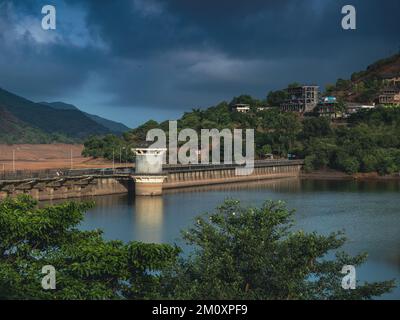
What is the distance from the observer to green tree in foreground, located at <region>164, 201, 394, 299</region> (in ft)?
69.7

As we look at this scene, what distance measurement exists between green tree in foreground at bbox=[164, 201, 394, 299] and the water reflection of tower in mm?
22962

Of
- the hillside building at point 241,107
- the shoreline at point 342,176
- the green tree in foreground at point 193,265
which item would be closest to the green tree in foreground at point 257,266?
the green tree in foreground at point 193,265

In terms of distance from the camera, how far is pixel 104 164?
435 feet

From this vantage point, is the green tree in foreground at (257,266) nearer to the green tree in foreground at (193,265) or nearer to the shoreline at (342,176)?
the green tree in foreground at (193,265)

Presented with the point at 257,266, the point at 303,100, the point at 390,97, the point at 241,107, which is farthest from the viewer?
the point at 241,107

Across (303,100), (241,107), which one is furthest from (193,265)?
(241,107)

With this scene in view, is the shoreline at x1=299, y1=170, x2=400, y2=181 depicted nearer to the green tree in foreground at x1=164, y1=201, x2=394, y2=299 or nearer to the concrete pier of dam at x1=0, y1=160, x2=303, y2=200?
the concrete pier of dam at x1=0, y1=160, x2=303, y2=200

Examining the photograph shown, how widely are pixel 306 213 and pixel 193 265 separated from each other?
44.4 meters

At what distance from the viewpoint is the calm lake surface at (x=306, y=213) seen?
4538 cm

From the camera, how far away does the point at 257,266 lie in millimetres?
21922

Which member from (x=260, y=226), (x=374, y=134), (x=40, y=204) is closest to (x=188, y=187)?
(x=40, y=204)

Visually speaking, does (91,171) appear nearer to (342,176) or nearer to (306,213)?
(306,213)

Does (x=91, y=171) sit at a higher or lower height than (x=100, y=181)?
higher
